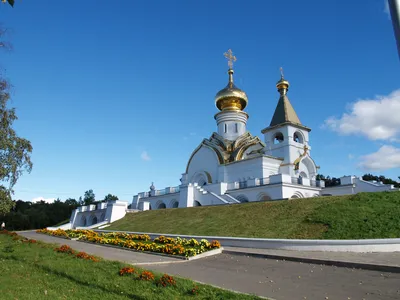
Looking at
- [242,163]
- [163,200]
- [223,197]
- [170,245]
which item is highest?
[242,163]

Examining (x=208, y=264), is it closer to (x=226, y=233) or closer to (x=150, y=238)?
(x=226, y=233)

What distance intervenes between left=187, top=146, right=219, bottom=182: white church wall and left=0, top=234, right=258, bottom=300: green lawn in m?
22.5

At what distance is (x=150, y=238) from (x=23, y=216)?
38877mm

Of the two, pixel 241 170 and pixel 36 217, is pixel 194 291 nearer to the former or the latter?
pixel 241 170

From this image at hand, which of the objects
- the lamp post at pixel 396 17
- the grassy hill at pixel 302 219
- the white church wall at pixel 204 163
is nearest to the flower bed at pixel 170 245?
the grassy hill at pixel 302 219

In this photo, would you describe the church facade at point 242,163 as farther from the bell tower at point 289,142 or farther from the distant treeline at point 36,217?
the distant treeline at point 36,217

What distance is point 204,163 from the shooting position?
31328 millimetres

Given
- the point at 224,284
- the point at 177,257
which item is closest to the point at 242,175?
the point at 177,257

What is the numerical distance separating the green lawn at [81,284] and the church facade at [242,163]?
15660 millimetres

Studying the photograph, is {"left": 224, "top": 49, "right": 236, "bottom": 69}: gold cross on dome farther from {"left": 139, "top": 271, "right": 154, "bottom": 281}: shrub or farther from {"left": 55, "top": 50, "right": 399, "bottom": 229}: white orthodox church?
{"left": 139, "top": 271, "right": 154, "bottom": 281}: shrub

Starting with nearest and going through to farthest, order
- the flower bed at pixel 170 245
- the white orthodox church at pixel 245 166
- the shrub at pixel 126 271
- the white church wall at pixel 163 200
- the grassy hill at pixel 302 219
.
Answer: the shrub at pixel 126 271, the flower bed at pixel 170 245, the grassy hill at pixel 302 219, the white orthodox church at pixel 245 166, the white church wall at pixel 163 200

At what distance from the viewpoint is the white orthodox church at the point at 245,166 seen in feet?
74.2

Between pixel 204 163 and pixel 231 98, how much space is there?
7.86 meters

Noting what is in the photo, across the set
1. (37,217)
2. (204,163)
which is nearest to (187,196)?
(204,163)
